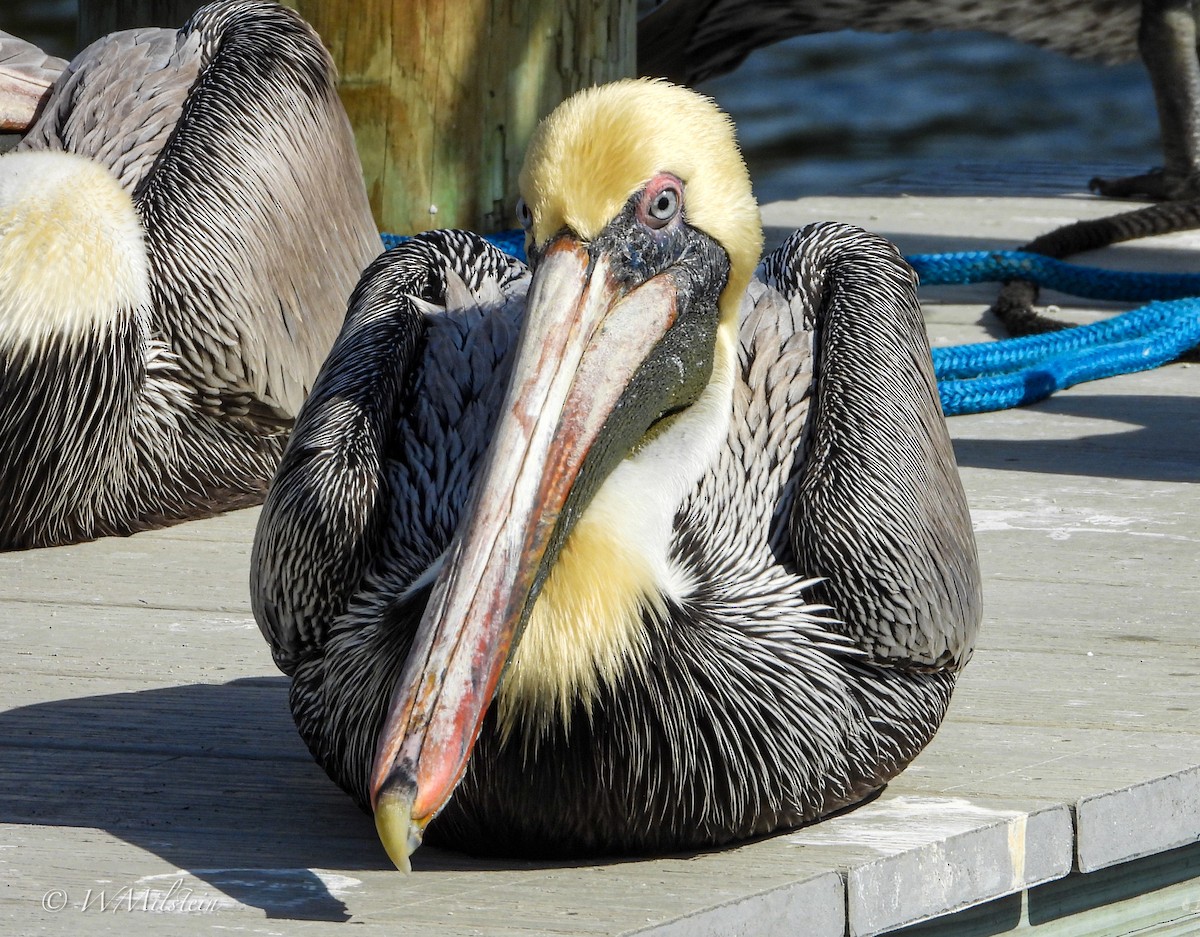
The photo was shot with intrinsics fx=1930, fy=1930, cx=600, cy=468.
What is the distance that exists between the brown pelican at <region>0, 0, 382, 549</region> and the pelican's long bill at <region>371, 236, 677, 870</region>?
1775 mm

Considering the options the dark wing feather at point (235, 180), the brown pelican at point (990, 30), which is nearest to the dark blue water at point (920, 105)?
the brown pelican at point (990, 30)

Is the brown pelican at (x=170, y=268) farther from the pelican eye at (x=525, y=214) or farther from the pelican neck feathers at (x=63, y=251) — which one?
the pelican eye at (x=525, y=214)

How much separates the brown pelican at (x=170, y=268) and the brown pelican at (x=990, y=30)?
3380 mm

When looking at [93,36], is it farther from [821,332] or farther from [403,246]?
[821,332]

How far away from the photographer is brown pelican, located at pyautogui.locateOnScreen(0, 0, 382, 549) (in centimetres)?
364

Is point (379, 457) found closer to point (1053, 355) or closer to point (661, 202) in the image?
point (661, 202)

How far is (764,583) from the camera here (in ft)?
7.66

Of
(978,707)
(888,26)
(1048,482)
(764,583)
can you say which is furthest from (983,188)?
(764,583)

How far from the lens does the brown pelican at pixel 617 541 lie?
203 cm

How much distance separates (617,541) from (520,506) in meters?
0.20

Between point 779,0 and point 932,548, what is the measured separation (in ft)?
16.8
